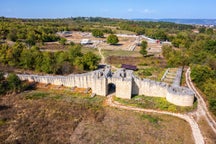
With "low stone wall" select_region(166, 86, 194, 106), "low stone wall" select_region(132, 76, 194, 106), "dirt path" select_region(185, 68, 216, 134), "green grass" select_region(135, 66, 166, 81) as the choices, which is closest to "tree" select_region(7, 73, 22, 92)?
"low stone wall" select_region(132, 76, 194, 106)

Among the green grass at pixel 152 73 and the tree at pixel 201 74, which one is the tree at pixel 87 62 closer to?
the green grass at pixel 152 73

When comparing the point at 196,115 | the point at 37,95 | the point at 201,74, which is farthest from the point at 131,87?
the point at 37,95

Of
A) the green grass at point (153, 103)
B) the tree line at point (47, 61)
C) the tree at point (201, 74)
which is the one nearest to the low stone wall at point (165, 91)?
the green grass at point (153, 103)

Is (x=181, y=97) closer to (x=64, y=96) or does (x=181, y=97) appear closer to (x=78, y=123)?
(x=78, y=123)

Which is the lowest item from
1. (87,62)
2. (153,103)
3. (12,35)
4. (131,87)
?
(153,103)

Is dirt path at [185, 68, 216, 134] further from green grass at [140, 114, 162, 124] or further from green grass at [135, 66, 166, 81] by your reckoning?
green grass at [135, 66, 166, 81]

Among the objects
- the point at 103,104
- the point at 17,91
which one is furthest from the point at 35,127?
the point at 17,91
